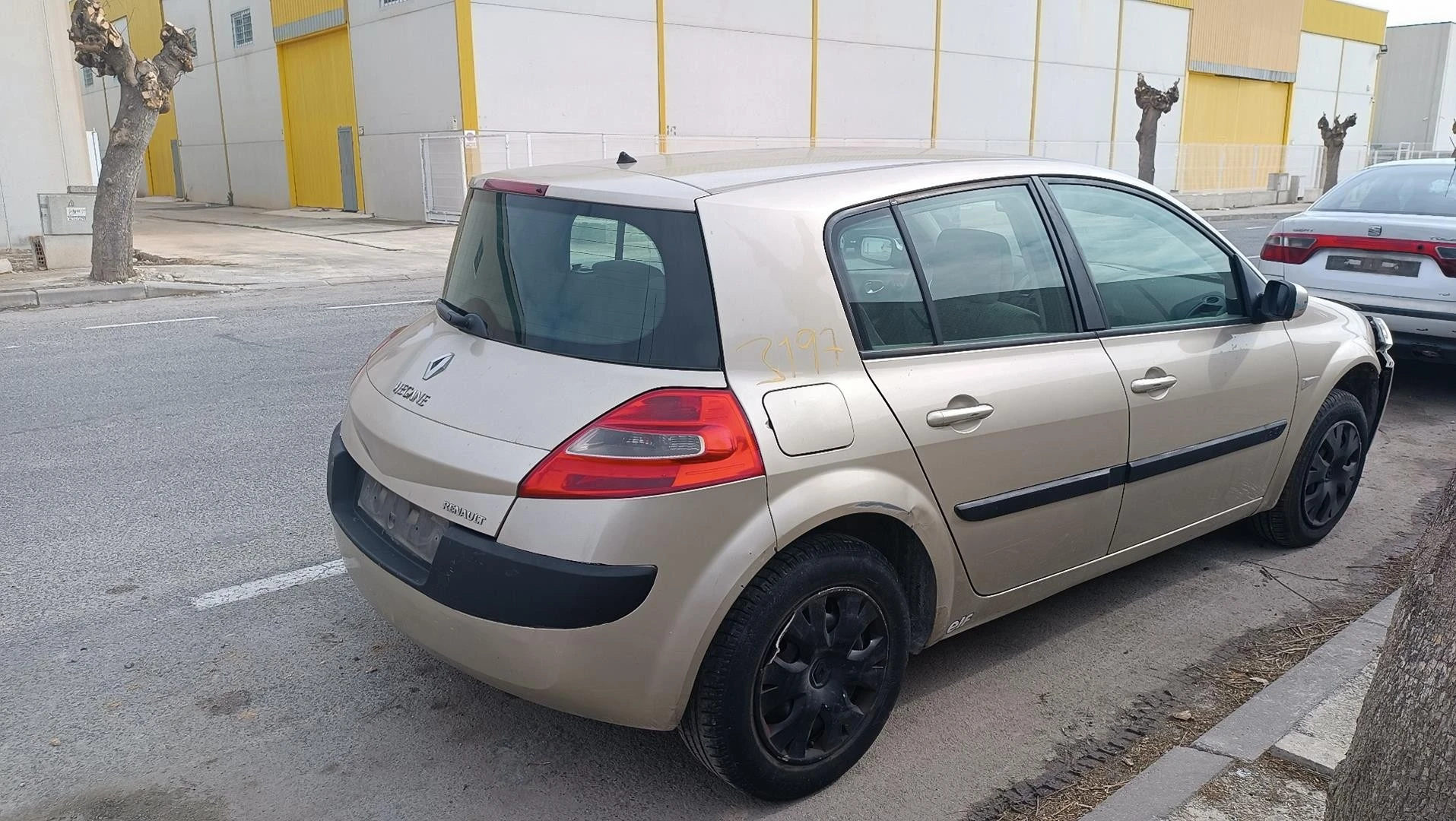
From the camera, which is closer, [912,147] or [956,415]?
[956,415]

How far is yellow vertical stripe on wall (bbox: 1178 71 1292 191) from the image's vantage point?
3869cm

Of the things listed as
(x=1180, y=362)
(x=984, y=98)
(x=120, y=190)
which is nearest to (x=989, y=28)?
(x=984, y=98)

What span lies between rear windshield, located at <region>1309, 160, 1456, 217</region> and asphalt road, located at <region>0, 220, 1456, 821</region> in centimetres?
207

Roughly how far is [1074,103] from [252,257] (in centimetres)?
2584

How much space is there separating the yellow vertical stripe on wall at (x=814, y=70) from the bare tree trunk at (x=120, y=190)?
16349mm

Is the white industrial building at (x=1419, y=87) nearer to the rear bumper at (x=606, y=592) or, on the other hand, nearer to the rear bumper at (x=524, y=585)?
the rear bumper at (x=606, y=592)

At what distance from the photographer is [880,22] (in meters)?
28.3

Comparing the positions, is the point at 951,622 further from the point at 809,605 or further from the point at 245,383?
the point at 245,383

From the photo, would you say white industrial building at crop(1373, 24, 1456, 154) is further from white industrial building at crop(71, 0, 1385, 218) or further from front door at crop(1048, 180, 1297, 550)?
front door at crop(1048, 180, 1297, 550)

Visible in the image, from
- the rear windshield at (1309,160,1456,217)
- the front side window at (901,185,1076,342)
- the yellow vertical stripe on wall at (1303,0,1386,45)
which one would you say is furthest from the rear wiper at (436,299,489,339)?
the yellow vertical stripe on wall at (1303,0,1386,45)

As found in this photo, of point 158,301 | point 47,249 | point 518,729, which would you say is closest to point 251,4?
point 47,249

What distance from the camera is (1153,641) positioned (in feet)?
12.9

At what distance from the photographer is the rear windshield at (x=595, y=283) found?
280cm

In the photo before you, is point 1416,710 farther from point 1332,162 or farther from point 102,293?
point 1332,162
